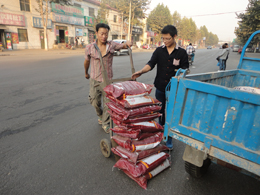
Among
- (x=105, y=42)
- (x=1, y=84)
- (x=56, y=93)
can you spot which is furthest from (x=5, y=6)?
(x=105, y=42)

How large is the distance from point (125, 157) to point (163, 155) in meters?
0.52

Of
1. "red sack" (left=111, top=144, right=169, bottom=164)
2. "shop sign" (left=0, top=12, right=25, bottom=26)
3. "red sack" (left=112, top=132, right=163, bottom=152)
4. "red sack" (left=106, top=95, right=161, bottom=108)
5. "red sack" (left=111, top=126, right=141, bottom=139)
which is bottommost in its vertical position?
"red sack" (left=111, top=144, right=169, bottom=164)

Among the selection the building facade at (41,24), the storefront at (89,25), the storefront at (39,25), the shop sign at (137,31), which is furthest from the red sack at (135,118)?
the shop sign at (137,31)

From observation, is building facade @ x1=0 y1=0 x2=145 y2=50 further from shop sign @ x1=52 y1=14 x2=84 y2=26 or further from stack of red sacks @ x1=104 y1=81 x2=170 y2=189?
stack of red sacks @ x1=104 y1=81 x2=170 y2=189

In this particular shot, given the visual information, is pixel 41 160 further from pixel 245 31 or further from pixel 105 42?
pixel 245 31

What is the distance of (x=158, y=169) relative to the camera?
7.84 ft

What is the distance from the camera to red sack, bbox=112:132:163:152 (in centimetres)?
229

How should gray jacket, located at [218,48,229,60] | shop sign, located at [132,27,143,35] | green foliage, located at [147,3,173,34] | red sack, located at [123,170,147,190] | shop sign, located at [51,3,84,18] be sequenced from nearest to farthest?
red sack, located at [123,170,147,190], gray jacket, located at [218,48,229,60], shop sign, located at [51,3,84,18], shop sign, located at [132,27,143,35], green foliage, located at [147,3,173,34]

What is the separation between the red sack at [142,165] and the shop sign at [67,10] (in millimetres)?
29531

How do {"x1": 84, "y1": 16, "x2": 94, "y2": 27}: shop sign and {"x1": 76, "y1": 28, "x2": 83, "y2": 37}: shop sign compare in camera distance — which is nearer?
{"x1": 76, "y1": 28, "x2": 83, "y2": 37}: shop sign

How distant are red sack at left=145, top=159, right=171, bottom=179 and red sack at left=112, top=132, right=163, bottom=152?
0.29 m

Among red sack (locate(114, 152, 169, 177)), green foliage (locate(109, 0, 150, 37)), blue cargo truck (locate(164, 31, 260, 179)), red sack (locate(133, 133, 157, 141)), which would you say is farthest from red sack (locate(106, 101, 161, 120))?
green foliage (locate(109, 0, 150, 37))

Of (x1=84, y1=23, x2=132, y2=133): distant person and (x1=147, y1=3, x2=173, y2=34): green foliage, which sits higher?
(x1=147, y1=3, x2=173, y2=34): green foliage

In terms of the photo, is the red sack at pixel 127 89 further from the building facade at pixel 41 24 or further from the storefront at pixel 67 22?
the storefront at pixel 67 22
